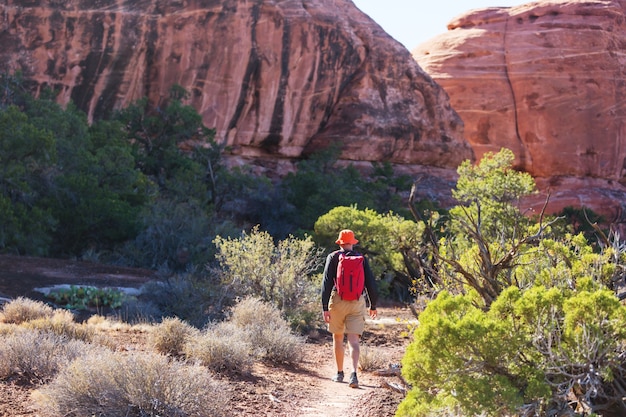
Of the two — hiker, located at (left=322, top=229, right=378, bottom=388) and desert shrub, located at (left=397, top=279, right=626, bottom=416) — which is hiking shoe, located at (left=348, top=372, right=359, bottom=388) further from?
desert shrub, located at (left=397, top=279, right=626, bottom=416)

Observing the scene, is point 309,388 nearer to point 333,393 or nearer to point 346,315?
point 333,393

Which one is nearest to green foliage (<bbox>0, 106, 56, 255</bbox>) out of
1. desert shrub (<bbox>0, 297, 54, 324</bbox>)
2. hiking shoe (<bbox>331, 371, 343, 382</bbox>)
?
desert shrub (<bbox>0, 297, 54, 324</bbox>)

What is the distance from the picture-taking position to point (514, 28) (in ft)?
171

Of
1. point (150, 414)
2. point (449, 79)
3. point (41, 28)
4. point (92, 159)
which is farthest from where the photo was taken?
point (449, 79)

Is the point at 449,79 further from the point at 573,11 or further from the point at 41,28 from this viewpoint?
the point at 41,28

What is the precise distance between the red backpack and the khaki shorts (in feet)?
0.29

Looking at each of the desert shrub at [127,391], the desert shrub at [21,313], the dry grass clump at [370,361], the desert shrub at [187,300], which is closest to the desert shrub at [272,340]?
the dry grass clump at [370,361]

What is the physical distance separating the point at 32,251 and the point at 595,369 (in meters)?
17.7

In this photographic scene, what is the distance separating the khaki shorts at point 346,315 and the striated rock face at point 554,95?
4333 centimetres

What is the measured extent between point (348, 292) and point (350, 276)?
15cm

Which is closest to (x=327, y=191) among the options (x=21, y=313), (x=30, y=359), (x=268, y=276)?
(x=268, y=276)

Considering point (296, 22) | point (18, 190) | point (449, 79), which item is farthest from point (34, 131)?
point (449, 79)

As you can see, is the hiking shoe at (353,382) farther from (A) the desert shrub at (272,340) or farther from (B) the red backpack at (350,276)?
(A) the desert shrub at (272,340)

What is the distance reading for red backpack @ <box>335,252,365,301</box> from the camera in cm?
739
